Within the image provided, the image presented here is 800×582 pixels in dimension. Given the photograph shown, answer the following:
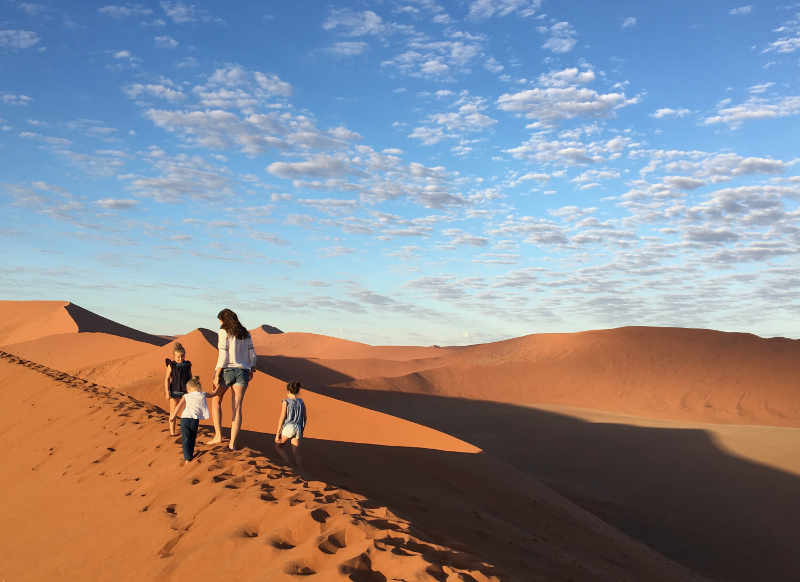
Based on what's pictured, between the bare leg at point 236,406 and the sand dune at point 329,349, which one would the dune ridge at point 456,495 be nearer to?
the bare leg at point 236,406

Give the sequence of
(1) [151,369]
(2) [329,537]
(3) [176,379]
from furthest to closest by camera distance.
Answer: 1. (1) [151,369]
2. (3) [176,379]
3. (2) [329,537]

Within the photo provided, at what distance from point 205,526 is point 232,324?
2727 millimetres

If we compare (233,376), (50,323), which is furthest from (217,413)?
(50,323)

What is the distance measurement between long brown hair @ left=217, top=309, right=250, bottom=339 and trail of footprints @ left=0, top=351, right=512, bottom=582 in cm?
168

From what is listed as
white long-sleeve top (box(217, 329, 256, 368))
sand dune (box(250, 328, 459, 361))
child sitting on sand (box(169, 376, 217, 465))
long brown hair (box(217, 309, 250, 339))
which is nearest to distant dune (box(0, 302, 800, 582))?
child sitting on sand (box(169, 376, 217, 465))

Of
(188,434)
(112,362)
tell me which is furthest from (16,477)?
(112,362)

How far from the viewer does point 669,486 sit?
52.2 feet

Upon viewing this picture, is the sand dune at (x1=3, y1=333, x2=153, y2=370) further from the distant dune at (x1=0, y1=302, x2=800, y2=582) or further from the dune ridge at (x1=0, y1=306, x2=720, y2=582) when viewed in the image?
the dune ridge at (x1=0, y1=306, x2=720, y2=582)

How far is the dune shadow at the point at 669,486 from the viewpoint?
12016 mm

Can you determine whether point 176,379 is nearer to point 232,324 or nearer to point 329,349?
point 232,324

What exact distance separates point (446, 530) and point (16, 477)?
20.0ft

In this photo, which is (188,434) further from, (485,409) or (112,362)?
(485,409)

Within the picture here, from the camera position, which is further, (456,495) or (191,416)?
(456,495)

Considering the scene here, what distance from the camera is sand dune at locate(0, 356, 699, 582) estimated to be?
11.5ft
